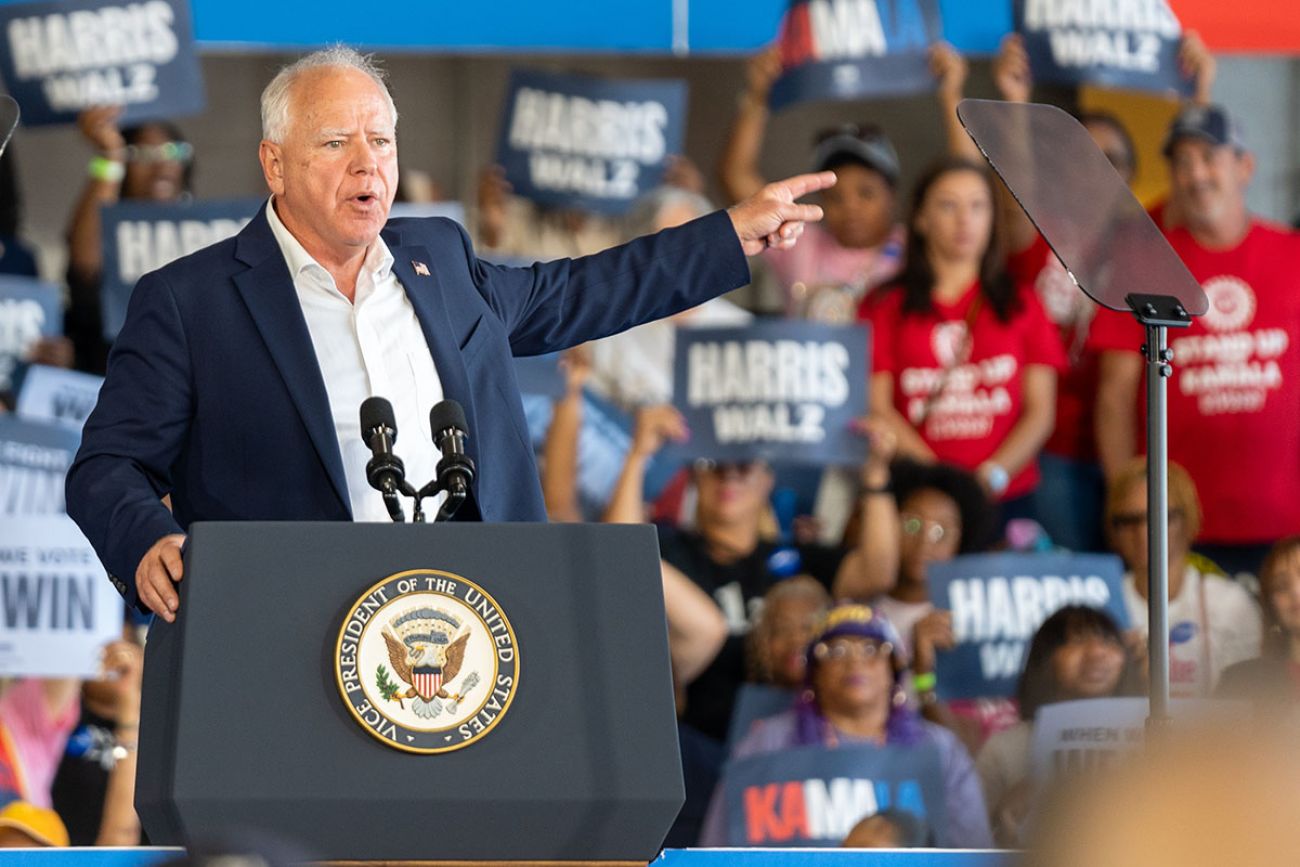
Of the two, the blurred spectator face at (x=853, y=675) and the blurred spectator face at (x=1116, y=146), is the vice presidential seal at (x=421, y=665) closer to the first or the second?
the blurred spectator face at (x=853, y=675)

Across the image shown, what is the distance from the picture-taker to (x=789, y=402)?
5.00 meters

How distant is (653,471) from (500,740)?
3.21 metres

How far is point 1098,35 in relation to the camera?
513 cm

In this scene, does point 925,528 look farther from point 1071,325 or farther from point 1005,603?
point 1071,325

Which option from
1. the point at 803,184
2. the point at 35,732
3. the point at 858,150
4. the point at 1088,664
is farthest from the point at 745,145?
the point at 803,184

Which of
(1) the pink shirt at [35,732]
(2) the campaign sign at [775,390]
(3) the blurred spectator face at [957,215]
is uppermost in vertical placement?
(3) the blurred spectator face at [957,215]

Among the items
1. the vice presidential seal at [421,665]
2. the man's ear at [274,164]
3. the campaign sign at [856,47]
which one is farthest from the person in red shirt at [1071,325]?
the vice presidential seal at [421,665]

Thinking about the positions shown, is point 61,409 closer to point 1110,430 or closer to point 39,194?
point 39,194

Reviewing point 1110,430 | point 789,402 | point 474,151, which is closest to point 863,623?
point 789,402

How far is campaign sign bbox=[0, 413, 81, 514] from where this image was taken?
4.82 m

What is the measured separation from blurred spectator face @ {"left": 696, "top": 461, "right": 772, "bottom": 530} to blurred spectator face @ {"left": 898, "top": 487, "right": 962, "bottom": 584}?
367 millimetres

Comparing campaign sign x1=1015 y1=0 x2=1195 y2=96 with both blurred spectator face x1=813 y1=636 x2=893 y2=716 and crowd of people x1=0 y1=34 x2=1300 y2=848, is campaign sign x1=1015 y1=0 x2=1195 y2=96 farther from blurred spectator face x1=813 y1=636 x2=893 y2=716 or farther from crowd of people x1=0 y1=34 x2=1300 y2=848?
blurred spectator face x1=813 y1=636 x2=893 y2=716

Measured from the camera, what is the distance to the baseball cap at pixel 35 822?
438 centimetres

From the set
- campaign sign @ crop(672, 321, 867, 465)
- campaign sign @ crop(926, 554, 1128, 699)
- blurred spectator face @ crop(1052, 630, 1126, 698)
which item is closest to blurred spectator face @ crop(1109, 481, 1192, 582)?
campaign sign @ crop(926, 554, 1128, 699)
